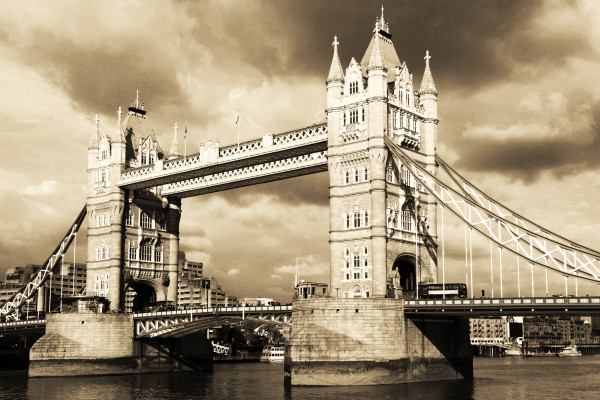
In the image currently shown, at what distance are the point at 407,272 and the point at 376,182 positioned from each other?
11.5m

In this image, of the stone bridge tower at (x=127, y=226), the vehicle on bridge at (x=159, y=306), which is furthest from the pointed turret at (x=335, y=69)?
the vehicle on bridge at (x=159, y=306)

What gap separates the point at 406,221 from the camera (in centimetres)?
8194

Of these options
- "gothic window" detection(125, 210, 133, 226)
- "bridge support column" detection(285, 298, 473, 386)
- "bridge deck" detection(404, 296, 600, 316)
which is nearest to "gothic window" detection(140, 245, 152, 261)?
"gothic window" detection(125, 210, 133, 226)

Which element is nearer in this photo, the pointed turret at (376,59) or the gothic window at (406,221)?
the pointed turret at (376,59)

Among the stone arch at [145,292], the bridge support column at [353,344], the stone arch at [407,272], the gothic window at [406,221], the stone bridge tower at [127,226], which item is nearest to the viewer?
the bridge support column at [353,344]

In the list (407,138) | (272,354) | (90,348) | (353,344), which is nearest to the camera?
(353,344)

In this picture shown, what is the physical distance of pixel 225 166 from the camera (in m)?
94.1

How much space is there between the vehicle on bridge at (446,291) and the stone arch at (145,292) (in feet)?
140

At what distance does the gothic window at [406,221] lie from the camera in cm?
8169

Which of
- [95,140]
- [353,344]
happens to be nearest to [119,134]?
[95,140]

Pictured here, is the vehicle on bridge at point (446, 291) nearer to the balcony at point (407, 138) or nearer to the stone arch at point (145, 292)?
the balcony at point (407, 138)

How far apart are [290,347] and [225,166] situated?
27.3m

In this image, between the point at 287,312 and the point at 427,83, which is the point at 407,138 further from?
the point at 287,312

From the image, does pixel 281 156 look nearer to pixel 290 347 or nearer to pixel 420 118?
pixel 420 118
